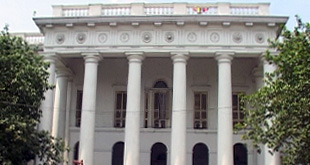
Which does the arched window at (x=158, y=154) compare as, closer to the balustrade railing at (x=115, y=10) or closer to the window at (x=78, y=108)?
the window at (x=78, y=108)

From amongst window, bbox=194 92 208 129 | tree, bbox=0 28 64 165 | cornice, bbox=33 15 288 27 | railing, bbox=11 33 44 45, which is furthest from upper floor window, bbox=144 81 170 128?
tree, bbox=0 28 64 165

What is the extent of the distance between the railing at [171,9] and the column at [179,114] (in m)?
2.86

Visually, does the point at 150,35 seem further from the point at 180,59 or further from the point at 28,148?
the point at 28,148

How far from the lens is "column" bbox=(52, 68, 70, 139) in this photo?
26594mm

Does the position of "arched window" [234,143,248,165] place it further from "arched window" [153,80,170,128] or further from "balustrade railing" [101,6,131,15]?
"balustrade railing" [101,6,131,15]

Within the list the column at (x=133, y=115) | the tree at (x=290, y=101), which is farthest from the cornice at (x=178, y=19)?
the tree at (x=290, y=101)

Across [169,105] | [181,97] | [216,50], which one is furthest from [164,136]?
[216,50]

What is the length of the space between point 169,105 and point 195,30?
5918mm

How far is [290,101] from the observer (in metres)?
16.5

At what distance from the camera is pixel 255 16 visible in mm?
23812

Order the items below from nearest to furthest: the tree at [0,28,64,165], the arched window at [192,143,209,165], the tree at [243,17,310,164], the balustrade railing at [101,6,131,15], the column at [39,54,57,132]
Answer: the tree at [243,17,310,164]
the tree at [0,28,64,165]
the column at [39,54,57,132]
the balustrade railing at [101,6,131,15]
the arched window at [192,143,209,165]

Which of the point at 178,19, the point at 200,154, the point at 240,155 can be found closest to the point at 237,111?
the point at 240,155

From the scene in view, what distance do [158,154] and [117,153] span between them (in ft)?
9.01

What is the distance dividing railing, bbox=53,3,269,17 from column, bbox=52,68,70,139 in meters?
4.34
